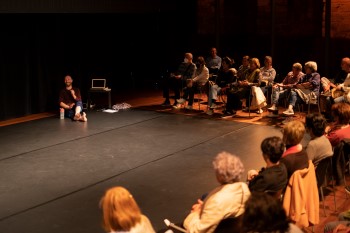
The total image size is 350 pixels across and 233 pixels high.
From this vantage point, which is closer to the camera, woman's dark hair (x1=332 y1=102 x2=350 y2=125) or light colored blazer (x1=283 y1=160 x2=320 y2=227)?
light colored blazer (x1=283 y1=160 x2=320 y2=227)

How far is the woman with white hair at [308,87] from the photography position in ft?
28.1

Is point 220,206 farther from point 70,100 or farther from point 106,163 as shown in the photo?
point 70,100

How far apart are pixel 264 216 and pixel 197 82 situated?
716 cm

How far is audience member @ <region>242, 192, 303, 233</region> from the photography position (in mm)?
2871

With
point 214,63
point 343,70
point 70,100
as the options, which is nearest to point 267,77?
point 343,70

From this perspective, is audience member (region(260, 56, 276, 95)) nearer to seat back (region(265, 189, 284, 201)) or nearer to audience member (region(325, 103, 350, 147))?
audience member (region(325, 103, 350, 147))

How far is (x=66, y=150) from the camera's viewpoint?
745cm

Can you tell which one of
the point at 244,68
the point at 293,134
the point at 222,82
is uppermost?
the point at 244,68

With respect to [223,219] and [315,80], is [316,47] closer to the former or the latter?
[315,80]

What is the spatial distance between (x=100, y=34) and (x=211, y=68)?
8.10 ft

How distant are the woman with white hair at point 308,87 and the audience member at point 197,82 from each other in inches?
67.5

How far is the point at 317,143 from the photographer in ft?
15.7

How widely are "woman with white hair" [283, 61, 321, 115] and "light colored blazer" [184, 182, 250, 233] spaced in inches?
209

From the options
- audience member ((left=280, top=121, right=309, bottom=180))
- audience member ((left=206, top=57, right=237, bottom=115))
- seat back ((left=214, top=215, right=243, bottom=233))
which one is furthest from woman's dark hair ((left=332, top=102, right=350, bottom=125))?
audience member ((left=206, top=57, right=237, bottom=115))
